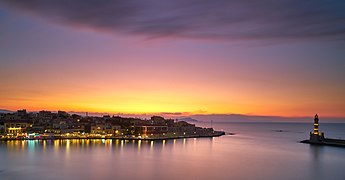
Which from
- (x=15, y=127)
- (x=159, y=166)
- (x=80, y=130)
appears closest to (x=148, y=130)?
(x=80, y=130)

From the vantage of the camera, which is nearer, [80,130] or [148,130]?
[80,130]

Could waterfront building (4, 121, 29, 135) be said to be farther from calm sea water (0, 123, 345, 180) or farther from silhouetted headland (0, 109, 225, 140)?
calm sea water (0, 123, 345, 180)

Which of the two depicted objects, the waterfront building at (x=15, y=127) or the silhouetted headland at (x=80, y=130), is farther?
the silhouetted headland at (x=80, y=130)

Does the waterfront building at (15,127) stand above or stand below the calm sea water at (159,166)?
above

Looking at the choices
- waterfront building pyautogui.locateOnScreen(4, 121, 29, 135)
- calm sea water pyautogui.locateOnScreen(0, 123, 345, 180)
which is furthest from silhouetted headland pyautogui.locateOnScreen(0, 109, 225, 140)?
calm sea water pyautogui.locateOnScreen(0, 123, 345, 180)

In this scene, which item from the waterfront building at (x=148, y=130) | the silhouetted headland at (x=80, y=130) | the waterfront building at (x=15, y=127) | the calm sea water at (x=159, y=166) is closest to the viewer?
the calm sea water at (x=159, y=166)

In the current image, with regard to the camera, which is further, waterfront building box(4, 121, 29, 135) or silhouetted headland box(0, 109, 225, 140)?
silhouetted headland box(0, 109, 225, 140)

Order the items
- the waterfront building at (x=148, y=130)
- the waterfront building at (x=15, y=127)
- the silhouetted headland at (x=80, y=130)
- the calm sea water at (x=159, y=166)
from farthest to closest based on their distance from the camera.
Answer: the waterfront building at (x=148, y=130), the silhouetted headland at (x=80, y=130), the waterfront building at (x=15, y=127), the calm sea water at (x=159, y=166)

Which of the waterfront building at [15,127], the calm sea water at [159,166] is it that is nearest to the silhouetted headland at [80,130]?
the waterfront building at [15,127]

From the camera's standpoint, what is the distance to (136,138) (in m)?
44.0

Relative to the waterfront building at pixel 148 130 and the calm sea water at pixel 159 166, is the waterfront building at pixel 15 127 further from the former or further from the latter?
the calm sea water at pixel 159 166

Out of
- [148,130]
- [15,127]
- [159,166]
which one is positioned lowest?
[159,166]

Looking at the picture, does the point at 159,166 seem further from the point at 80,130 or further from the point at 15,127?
the point at 15,127

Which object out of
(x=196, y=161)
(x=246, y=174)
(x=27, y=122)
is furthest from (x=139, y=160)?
(x=27, y=122)
